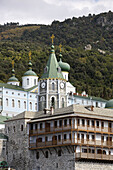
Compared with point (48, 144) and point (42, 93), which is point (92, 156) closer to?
point (48, 144)

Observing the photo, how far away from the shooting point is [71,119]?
265 ft

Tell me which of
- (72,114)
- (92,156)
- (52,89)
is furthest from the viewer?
(52,89)

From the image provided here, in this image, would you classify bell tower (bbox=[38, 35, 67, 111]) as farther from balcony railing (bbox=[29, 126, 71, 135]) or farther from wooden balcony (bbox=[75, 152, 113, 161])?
wooden balcony (bbox=[75, 152, 113, 161])

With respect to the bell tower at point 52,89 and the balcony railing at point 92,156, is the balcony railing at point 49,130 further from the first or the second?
the bell tower at point 52,89

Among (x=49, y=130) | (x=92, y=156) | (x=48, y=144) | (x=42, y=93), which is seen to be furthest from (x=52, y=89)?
(x=92, y=156)

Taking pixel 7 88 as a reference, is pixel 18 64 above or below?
above

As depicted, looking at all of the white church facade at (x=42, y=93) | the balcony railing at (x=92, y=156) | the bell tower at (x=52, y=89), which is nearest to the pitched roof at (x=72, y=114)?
the balcony railing at (x=92, y=156)

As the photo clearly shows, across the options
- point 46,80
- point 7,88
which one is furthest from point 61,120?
point 7,88

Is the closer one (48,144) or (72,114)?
(72,114)

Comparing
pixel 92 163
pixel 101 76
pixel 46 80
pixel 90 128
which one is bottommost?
pixel 92 163

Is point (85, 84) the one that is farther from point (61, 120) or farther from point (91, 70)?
point (61, 120)

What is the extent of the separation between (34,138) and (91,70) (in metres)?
116

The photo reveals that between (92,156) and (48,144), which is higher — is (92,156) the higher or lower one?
the lower one

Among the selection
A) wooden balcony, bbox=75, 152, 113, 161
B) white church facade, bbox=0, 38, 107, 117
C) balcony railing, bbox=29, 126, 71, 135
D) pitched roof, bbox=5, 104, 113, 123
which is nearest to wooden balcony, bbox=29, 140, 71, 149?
balcony railing, bbox=29, 126, 71, 135
